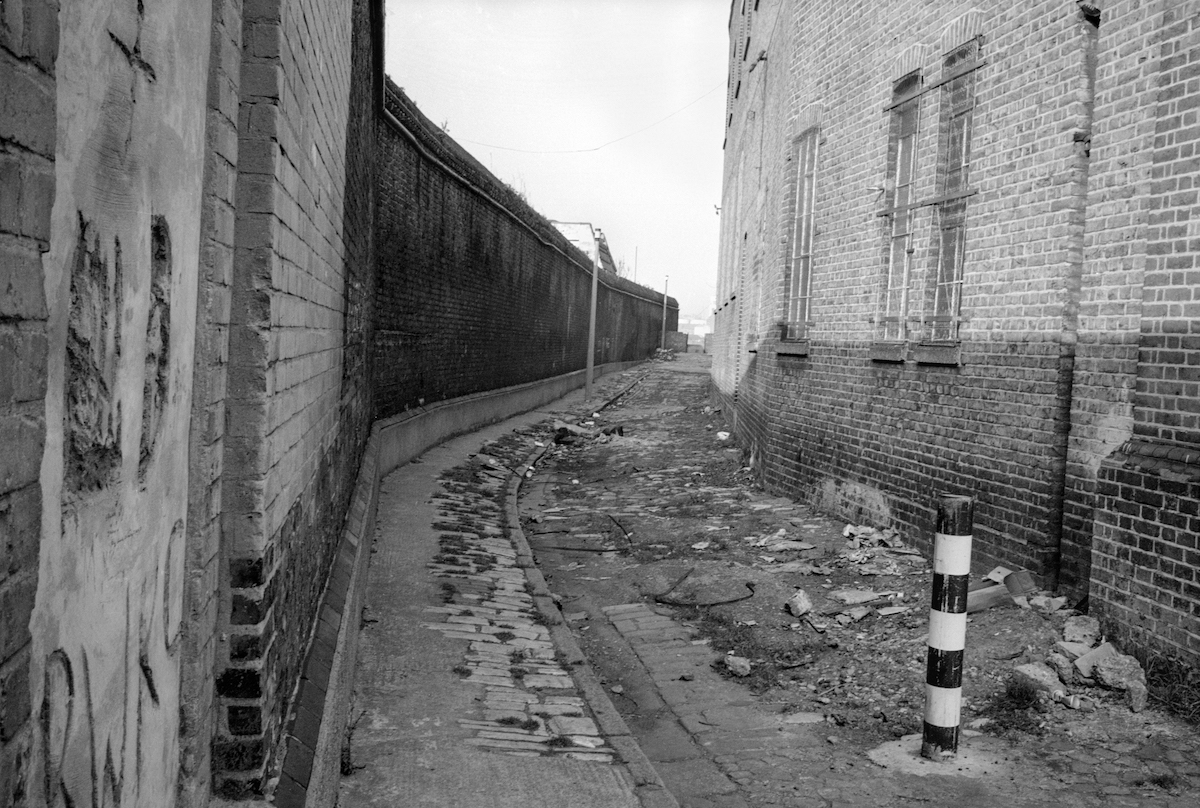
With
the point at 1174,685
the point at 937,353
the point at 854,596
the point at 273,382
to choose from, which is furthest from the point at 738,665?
the point at 273,382

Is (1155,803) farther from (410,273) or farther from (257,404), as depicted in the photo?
(410,273)

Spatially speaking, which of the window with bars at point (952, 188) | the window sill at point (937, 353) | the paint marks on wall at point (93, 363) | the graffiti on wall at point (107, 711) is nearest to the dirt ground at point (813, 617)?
the window sill at point (937, 353)

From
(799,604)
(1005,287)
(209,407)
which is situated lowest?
(799,604)

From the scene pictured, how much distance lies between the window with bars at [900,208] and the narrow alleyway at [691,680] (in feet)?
6.32

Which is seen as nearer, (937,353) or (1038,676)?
(1038,676)

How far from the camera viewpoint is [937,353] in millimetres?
7484

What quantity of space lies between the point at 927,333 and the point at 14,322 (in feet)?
24.9

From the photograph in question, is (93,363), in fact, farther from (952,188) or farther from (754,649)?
(952,188)

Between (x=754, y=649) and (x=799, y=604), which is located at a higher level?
(x=799, y=604)

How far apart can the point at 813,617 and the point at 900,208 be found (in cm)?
372

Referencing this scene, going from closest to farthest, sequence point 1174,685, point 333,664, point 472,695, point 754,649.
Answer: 1. point 333,664
2. point 1174,685
3. point 472,695
4. point 754,649

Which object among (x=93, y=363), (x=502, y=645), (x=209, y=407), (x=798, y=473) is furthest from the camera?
(x=798, y=473)

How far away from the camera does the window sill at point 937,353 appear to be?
7285 mm

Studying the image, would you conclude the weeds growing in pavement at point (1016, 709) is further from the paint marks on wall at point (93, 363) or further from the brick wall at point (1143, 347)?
the paint marks on wall at point (93, 363)
